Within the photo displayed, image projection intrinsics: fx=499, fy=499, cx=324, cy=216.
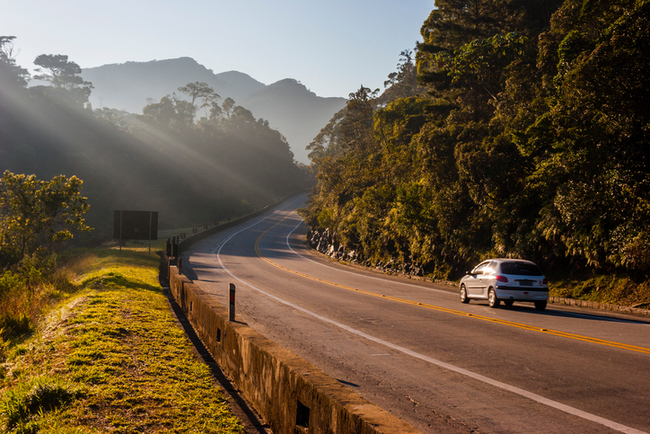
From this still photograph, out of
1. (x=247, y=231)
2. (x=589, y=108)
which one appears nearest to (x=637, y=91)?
(x=589, y=108)

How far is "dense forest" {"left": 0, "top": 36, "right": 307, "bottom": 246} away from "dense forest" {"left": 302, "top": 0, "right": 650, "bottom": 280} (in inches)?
1869

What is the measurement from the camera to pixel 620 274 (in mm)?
16359

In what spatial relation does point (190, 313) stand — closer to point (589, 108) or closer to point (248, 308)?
point (248, 308)

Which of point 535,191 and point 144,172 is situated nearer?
point 535,191

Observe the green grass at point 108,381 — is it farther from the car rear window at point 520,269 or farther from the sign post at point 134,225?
the sign post at point 134,225

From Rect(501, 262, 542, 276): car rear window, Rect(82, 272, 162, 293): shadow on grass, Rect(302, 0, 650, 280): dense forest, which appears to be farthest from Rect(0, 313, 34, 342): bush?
Rect(302, 0, 650, 280): dense forest

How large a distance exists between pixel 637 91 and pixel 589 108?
4.57ft

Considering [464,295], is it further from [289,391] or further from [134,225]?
[134,225]

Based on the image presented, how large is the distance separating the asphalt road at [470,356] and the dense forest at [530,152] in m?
3.50

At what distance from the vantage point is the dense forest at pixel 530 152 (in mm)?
14867

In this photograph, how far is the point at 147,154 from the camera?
119312 mm

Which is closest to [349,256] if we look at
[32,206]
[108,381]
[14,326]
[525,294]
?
[32,206]

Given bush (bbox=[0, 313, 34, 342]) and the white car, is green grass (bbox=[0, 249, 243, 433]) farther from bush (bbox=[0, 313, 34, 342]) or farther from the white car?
the white car

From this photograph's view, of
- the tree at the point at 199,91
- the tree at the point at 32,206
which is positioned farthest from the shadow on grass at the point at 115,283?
the tree at the point at 199,91
